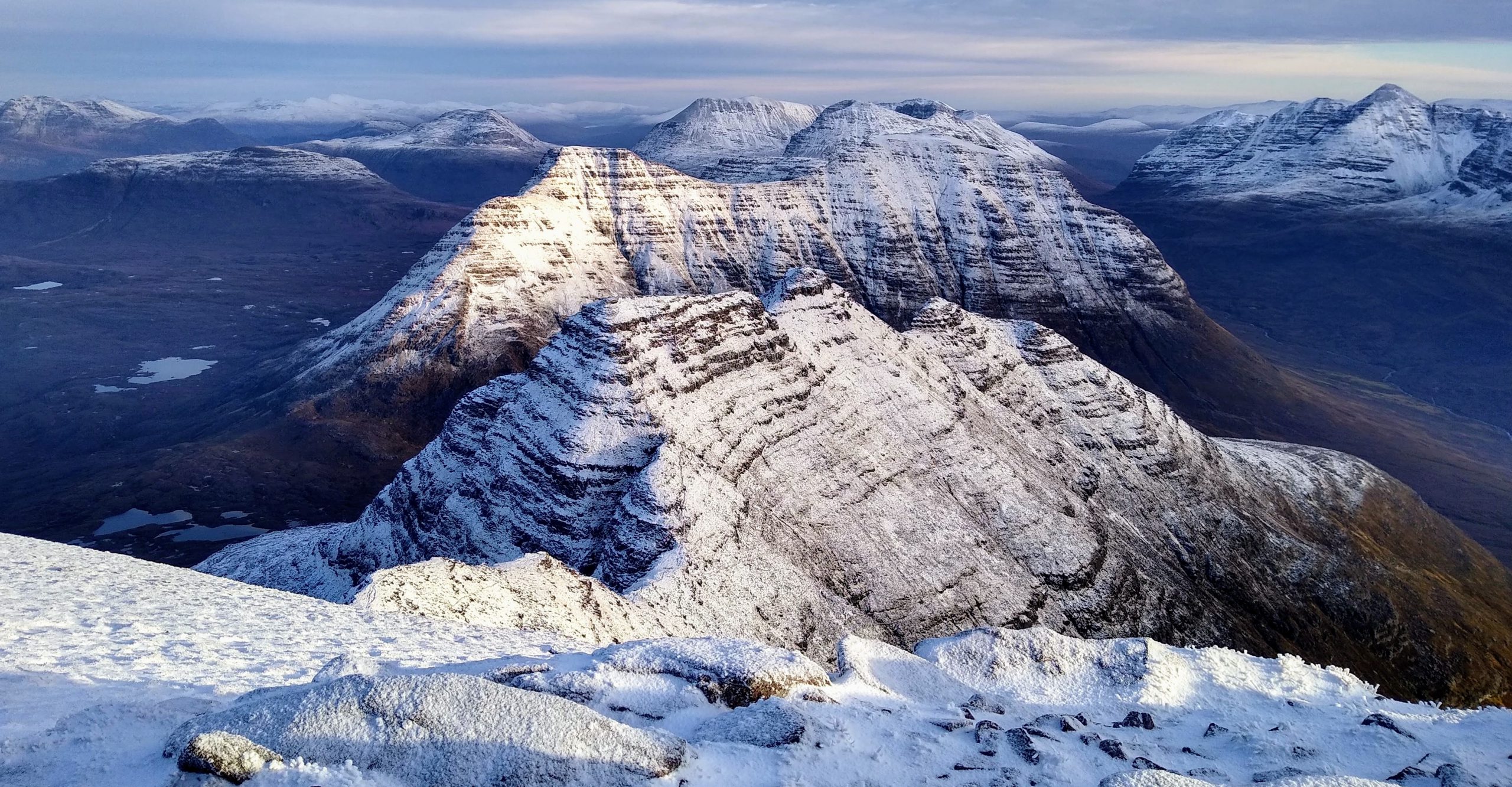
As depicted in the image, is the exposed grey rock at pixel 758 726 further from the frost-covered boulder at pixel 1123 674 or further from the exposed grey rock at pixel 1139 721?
the exposed grey rock at pixel 1139 721

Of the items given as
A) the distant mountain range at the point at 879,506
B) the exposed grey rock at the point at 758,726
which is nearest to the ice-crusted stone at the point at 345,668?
the exposed grey rock at the point at 758,726

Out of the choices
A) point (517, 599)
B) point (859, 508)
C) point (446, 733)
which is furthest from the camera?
point (859, 508)

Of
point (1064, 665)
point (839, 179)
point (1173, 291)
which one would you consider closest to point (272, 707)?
point (1064, 665)

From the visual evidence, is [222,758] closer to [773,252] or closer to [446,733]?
[446,733]

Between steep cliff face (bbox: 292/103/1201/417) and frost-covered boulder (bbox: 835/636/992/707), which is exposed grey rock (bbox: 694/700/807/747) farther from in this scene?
steep cliff face (bbox: 292/103/1201/417)

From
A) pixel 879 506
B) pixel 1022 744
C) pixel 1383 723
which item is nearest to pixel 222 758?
pixel 1022 744

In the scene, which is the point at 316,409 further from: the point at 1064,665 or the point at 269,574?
the point at 1064,665
